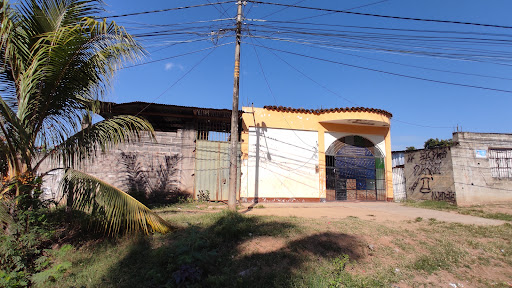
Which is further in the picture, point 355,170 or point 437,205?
point 355,170

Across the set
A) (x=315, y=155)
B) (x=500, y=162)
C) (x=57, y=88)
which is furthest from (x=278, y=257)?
(x=500, y=162)

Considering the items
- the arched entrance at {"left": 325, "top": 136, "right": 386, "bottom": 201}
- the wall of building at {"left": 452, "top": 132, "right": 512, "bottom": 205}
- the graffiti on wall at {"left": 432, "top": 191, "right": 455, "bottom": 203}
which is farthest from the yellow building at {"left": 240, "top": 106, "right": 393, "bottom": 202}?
the wall of building at {"left": 452, "top": 132, "right": 512, "bottom": 205}

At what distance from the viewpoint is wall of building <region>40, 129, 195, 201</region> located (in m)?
9.86

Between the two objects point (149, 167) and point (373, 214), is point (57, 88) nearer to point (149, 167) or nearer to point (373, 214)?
point (149, 167)

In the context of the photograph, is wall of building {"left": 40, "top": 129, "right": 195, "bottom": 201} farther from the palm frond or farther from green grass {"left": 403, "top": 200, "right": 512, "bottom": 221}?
green grass {"left": 403, "top": 200, "right": 512, "bottom": 221}

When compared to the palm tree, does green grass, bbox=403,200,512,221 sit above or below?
below

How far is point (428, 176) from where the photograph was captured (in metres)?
13.6

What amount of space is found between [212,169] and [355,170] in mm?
7241

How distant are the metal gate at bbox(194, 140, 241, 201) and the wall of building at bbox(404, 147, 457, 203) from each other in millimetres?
10019

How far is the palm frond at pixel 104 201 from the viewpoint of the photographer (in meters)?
4.53

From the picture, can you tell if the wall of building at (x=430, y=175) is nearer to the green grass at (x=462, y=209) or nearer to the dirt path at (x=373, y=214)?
the green grass at (x=462, y=209)

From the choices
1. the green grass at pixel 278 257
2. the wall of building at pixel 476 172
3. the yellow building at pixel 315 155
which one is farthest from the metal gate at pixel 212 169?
the wall of building at pixel 476 172

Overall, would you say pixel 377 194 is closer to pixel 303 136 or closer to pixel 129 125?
pixel 303 136

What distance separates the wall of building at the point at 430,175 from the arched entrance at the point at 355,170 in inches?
80.4
